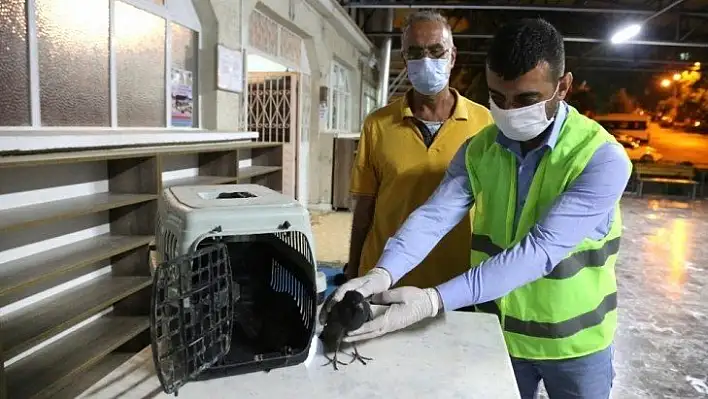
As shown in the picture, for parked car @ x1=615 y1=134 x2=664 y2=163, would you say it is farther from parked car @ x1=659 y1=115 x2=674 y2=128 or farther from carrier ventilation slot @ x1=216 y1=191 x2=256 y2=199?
carrier ventilation slot @ x1=216 y1=191 x2=256 y2=199

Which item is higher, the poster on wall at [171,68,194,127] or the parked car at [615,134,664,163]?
the poster on wall at [171,68,194,127]

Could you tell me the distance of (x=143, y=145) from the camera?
3.13 m

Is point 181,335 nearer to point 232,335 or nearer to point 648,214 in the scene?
point 232,335

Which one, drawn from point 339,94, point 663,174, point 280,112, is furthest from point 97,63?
point 663,174

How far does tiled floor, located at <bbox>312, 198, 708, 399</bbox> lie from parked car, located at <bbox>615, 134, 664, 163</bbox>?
180 inches

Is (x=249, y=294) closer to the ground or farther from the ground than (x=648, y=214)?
farther from the ground

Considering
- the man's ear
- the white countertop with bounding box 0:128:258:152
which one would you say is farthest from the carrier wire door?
the white countertop with bounding box 0:128:258:152

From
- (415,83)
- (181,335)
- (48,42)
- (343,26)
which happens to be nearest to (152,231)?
Answer: (48,42)

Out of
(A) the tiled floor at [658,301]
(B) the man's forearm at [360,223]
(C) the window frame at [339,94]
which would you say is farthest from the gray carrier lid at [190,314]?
(C) the window frame at [339,94]

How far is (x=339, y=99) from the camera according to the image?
9.35m

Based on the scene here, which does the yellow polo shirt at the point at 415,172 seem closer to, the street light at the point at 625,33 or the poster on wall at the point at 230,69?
the poster on wall at the point at 230,69

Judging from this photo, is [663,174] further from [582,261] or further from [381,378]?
[381,378]

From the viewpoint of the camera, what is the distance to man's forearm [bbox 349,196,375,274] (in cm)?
192

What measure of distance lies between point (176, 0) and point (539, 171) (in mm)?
3514
